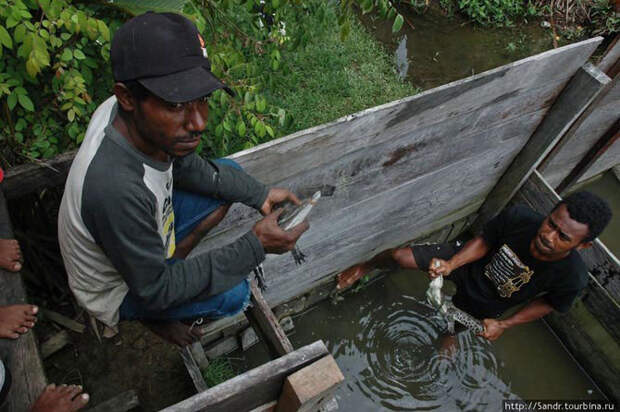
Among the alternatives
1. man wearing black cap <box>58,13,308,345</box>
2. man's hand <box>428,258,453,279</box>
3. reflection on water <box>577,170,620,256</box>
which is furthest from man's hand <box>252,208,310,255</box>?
reflection on water <box>577,170,620,256</box>

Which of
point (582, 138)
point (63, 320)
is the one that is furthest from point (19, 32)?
point (582, 138)

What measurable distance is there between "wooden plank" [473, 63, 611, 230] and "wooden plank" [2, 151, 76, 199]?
3528mm

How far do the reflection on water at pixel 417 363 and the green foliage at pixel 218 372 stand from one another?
3.06 ft

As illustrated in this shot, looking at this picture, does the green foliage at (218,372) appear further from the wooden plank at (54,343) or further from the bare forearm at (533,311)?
the bare forearm at (533,311)

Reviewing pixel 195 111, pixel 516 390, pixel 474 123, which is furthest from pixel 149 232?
pixel 516 390

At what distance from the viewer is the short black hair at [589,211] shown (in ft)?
9.09

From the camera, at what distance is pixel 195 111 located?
1.77 metres

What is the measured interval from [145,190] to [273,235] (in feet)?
2.00

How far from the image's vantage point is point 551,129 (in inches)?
154

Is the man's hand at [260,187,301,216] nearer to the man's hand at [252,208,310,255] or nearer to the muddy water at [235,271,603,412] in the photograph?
the man's hand at [252,208,310,255]

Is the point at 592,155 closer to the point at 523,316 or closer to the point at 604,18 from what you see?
the point at 523,316

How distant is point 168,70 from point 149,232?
1.99ft

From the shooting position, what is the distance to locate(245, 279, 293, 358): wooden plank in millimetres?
2406

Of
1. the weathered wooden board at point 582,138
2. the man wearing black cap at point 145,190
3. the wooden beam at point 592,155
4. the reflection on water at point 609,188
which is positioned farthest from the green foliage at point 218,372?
→ the reflection on water at point 609,188
